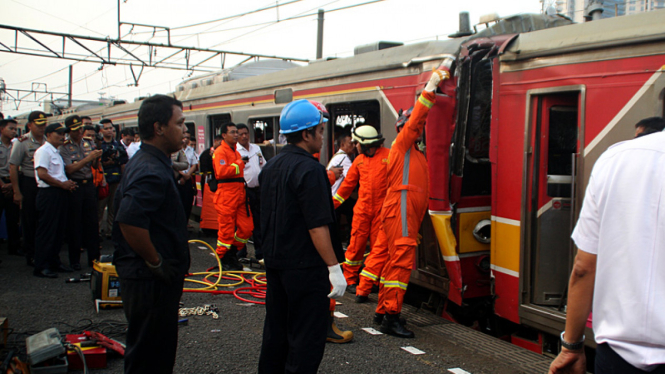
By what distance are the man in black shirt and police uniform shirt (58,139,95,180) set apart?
4348 millimetres

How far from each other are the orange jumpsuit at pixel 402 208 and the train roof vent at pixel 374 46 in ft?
6.28

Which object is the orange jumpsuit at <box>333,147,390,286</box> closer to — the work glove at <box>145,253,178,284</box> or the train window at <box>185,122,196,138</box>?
the work glove at <box>145,253,178,284</box>

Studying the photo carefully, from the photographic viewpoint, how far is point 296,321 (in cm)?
283

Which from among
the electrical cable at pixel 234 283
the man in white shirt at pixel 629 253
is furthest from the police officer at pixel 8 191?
the man in white shirt at pixel 629 253

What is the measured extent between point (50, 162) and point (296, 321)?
4.63 meters

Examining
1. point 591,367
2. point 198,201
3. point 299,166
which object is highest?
point 299,166

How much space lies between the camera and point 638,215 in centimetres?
154

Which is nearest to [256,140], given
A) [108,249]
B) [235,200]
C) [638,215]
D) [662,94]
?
[235,200]

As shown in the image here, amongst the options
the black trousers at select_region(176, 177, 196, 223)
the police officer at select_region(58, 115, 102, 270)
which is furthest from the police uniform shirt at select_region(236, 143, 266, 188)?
the police officer at select_region(58, 115, 102, 270)

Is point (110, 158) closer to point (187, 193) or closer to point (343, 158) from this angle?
point (187, 193)

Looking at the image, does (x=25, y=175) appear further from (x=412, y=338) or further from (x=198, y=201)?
(x=412, y=338)

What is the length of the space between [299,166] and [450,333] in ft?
8.29

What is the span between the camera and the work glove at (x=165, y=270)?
8.25 feet

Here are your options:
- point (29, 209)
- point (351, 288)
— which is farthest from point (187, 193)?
point (351, 288)
